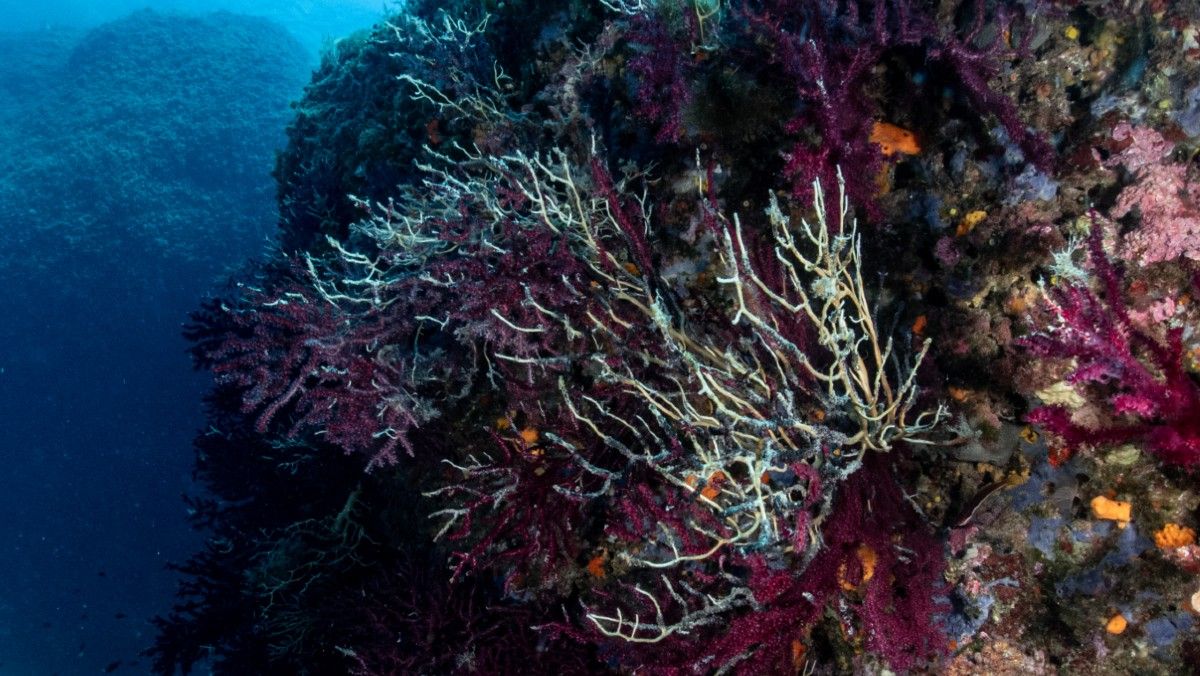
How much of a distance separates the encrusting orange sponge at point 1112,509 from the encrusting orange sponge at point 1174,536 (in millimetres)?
98

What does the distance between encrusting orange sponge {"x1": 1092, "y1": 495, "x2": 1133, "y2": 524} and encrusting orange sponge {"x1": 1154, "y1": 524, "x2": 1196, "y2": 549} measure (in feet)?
0.32

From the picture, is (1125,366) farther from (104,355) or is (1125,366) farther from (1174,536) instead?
(104,355)

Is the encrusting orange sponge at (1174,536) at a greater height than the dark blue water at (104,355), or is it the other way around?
the encrusting orange sponge at (1174,536)

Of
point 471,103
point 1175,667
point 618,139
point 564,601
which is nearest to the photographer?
point 1175,667

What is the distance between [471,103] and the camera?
5.27 m

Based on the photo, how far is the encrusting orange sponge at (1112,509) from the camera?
2277mm

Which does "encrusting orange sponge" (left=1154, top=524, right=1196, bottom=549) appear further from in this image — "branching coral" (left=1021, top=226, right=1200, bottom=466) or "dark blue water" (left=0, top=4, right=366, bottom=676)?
"dark blue water" (left=0, top=4, right=366, bottom=676)

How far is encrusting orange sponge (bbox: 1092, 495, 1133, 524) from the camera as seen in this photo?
7.47 ft

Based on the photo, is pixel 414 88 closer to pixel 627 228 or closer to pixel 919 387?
pixel 627 228

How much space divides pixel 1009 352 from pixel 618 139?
8.87 feet

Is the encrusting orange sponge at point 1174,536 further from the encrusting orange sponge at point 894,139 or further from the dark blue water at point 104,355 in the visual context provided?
the dark blue water at point 104,355

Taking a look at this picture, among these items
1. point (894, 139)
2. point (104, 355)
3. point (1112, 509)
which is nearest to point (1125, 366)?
point (1112, 509)

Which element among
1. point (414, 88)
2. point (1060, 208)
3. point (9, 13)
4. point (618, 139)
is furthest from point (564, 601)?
point (9, 13)

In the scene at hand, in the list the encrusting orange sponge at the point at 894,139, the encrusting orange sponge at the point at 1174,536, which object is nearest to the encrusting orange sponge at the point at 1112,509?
the encrusting orange sponge at the point at 1174,536
